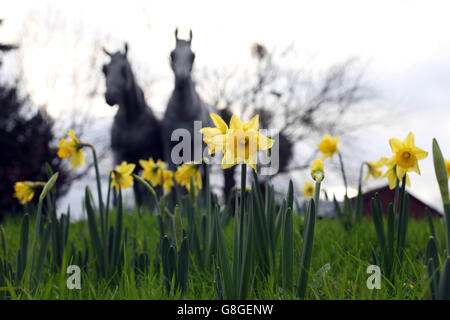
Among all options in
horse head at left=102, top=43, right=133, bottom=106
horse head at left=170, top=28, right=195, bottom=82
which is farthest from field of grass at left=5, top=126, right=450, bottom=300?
horse head at left=102, top=43, right=133, bottom=106

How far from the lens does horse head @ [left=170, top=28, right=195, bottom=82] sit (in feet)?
14.1

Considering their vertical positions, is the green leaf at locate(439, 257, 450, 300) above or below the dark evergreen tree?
below

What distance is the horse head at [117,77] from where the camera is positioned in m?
5.05

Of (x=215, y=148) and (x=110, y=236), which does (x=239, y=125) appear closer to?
(x=215, y=148)

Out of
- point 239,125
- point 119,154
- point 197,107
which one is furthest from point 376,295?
point 119,154

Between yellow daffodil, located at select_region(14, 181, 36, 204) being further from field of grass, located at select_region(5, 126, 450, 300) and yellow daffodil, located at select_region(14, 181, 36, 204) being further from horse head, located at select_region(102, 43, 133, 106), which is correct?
horse head, located at select_region(102, 43, 133, 106)

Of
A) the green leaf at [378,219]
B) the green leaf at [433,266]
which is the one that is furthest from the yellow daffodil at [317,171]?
the green leaf at [378,219]

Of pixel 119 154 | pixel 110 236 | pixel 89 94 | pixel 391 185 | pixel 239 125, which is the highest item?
pixel 89 94

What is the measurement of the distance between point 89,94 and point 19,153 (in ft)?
5.97

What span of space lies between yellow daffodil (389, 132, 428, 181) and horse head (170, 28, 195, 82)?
10.8ft

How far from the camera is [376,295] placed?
1223 mm

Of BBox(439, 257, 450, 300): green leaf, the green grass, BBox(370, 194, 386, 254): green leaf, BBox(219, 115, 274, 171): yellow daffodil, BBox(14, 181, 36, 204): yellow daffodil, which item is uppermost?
BBox(219, 115, 274, 171): yellow daffodil

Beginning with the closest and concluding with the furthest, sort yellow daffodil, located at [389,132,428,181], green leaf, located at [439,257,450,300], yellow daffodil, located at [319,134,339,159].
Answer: green leaf, located at [439,257,450,300] → yellow daffodil, located at [389,132,428,181] → yellow daffodil, located at [319,134,339,159]

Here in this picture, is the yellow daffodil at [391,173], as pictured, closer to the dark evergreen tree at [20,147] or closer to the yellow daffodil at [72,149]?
the yellow daffodil at [72,149]
